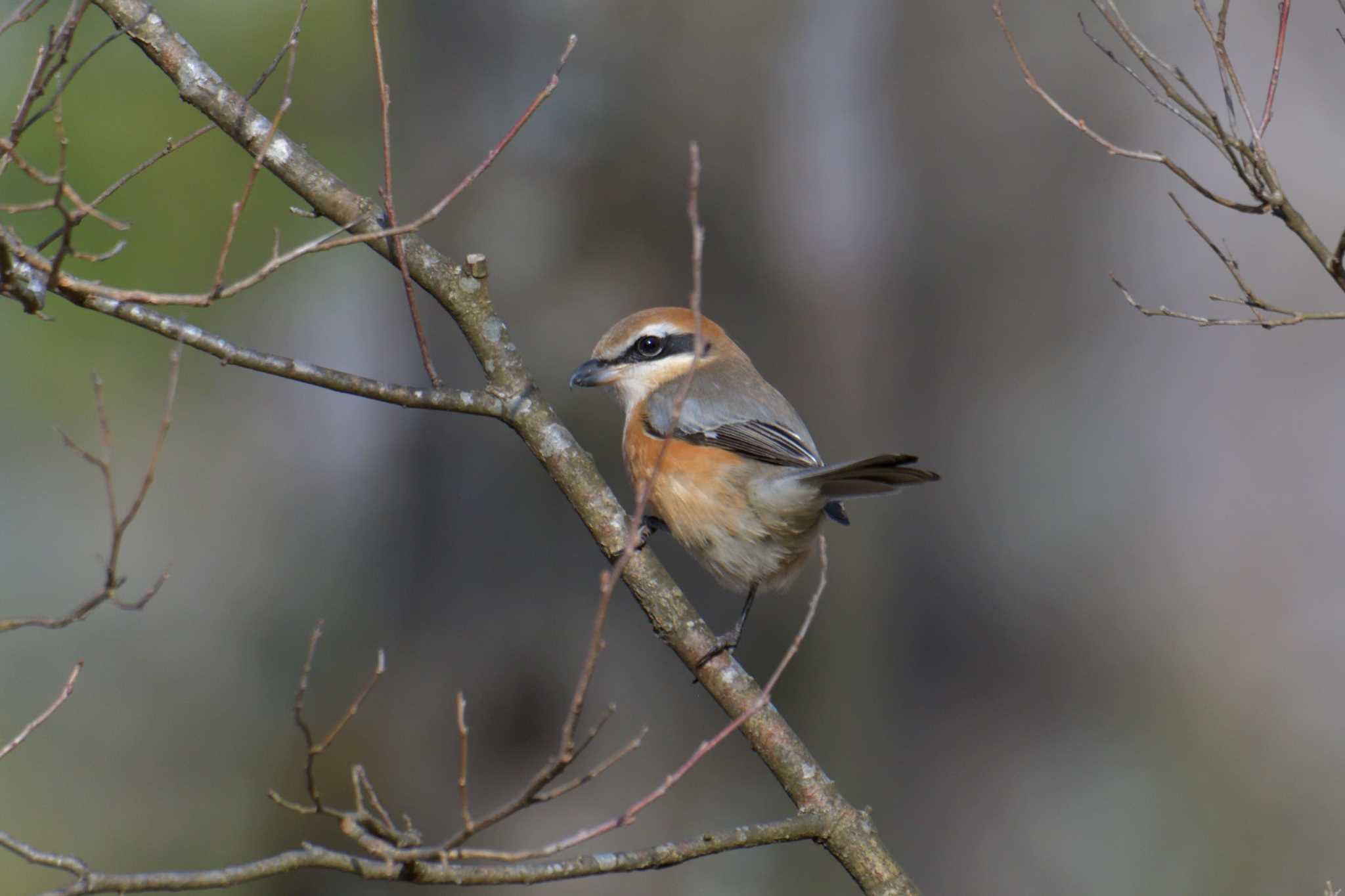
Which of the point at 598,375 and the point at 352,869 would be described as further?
the point at 598,375

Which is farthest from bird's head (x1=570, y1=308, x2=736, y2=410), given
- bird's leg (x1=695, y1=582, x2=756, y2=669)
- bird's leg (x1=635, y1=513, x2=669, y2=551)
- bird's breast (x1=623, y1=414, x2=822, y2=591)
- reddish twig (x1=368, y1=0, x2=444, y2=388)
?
reddish twig (x1=368, y1=0, x2=444, y2=388)

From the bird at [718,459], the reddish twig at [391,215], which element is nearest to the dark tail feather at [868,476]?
the bird at [718,459]

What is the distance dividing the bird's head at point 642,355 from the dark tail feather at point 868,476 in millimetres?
894

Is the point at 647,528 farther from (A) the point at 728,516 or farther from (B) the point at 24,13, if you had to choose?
(B) the point at 24,13

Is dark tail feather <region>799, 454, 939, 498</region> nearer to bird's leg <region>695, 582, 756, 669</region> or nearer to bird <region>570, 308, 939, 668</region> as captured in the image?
bird <region>570, 308, 939, 668</region>

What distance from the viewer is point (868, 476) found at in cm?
293

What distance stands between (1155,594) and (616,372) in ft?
11.7

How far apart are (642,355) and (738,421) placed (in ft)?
1.61

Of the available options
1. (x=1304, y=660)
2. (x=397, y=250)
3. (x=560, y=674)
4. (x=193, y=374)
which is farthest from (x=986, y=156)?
(x=193, y=374)

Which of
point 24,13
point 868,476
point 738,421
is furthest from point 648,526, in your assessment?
point 24,13

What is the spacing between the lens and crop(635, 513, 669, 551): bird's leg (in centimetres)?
307

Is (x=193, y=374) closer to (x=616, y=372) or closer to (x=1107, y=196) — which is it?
(x=616, y=372)

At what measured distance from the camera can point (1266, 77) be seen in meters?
5.34

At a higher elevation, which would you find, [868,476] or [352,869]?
[868,476]
